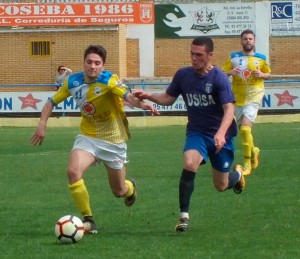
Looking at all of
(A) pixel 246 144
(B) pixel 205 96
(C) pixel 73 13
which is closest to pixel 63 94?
(B) pixel 205 96

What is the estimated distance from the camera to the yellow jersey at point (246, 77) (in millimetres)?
16062

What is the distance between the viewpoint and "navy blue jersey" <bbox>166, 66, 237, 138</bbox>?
1034cm

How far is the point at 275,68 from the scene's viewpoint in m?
40.5

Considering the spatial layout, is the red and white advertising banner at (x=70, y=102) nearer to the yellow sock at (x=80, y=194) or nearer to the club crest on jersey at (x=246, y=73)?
the club crest on jersey at (x=246, y=73)

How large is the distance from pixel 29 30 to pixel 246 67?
23.1 metres

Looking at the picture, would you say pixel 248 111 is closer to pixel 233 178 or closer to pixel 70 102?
pixel 233 178

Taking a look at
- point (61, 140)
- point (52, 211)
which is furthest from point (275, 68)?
point (52, 211)

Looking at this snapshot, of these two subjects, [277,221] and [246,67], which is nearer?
[277,221]

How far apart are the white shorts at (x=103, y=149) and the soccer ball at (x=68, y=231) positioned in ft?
3.80

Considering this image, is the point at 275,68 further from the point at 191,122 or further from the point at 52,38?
the point at 191,122

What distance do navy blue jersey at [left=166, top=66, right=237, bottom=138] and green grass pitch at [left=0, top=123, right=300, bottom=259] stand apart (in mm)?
1042

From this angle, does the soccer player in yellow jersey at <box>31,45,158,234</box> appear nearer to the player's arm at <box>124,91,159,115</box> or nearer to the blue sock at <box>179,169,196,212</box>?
the player's arm at <box>124,91,159,115</box>

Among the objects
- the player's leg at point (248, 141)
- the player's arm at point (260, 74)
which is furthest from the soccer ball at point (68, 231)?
the player's arm at point (260, 74)

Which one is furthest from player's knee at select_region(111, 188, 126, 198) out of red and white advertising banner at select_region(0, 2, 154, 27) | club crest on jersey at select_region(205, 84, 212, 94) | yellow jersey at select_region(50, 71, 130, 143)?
red and white advertising banner at select_region(0, 2, 154, 27)
